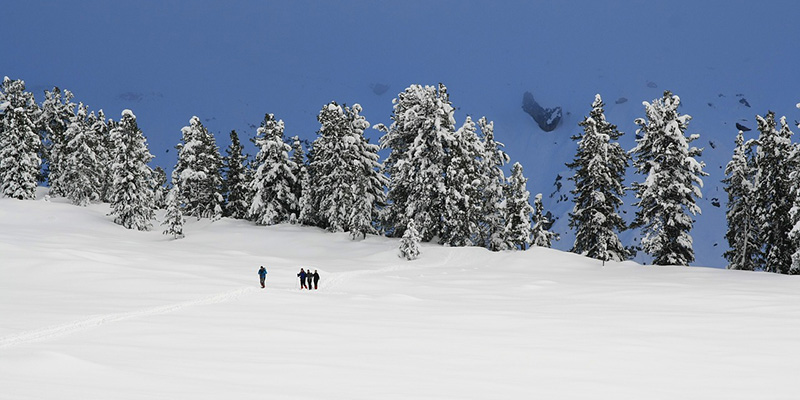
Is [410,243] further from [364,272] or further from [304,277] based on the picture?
[304,277]

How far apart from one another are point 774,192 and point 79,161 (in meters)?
61.0

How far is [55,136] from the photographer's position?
227 ft

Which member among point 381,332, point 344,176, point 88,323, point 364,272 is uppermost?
point 344,176

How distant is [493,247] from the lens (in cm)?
4956

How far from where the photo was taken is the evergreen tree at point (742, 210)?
4091cm

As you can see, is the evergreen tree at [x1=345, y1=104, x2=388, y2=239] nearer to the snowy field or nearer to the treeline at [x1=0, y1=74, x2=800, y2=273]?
the treeline at [x1=0, y1=74, x2=800, y2=273]

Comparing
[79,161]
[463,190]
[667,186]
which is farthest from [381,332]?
[79,161]

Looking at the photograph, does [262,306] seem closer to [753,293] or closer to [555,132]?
[753,293]

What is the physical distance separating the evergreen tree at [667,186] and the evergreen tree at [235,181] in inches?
1468

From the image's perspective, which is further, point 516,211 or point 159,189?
point 159,189

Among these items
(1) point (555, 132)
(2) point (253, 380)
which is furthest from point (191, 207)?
(1) point (555, 132)

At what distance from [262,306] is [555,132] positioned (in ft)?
357

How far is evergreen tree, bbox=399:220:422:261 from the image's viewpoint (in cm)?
4116

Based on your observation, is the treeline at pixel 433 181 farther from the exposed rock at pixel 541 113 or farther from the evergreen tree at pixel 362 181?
the exposed rock at pixel 541 113
